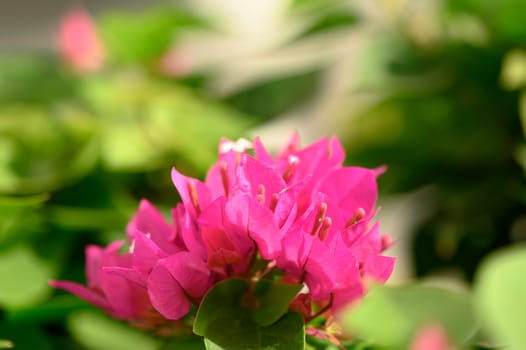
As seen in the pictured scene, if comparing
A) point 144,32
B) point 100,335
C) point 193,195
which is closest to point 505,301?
point 193,195

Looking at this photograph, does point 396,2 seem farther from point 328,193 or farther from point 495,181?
point 328,193

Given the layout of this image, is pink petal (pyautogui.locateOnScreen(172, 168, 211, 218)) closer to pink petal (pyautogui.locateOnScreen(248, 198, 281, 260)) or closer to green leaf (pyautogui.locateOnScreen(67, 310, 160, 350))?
pink petal (pyautogui.locateOnScreen(248, 198, 281, 260))

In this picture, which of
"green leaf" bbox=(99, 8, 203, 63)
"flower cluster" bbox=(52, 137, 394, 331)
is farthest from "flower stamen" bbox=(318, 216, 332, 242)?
"green leaf" bbox=(99, 8, 203, 63)

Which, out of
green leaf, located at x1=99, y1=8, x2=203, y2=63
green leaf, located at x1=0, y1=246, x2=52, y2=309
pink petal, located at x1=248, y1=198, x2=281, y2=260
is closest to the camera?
pink petal, located at x1=248, y1=198, x2=281, y2=260

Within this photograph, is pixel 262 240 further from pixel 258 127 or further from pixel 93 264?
pixel 258 127

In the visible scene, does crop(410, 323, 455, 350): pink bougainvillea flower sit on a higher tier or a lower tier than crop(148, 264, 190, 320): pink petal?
lower

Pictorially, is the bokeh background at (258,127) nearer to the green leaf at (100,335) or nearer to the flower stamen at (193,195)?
the green leaf at (100,335)

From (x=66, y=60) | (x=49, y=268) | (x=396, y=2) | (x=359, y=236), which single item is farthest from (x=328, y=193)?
(x=66, y=60)
